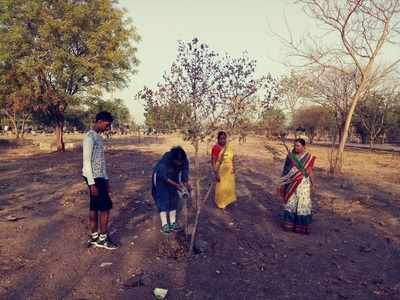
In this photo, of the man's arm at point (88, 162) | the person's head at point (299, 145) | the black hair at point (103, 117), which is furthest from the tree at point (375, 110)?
the man's arm at point (88, 162)

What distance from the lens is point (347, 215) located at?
7.66 metres

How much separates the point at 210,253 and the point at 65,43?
16214mm

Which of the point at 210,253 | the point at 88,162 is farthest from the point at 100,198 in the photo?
the point at 210,253

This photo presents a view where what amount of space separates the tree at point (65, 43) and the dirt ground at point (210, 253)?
10.2m

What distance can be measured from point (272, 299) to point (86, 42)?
17.4 meters

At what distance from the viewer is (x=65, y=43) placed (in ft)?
58.2

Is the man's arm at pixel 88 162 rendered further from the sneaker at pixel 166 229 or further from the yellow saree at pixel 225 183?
the yellow saree at pixel 225 183

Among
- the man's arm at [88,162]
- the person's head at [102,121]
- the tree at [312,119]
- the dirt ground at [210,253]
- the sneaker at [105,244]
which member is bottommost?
the dirt ground at [210,253]

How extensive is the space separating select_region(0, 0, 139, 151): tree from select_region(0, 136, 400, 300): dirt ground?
400 inches

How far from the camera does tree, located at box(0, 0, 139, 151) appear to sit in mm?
17016

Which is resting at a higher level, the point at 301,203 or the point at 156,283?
the point at 301,203

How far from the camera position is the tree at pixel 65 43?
1702 centimetres

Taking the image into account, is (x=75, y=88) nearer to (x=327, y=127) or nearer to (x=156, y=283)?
(x=156, y=283)

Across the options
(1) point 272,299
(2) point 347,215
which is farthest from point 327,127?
(1) point 272,299
